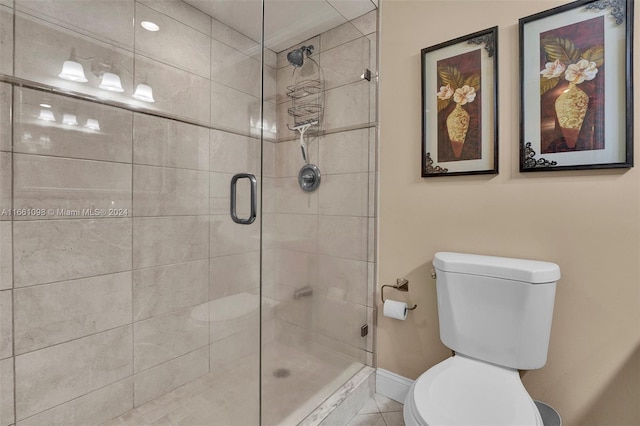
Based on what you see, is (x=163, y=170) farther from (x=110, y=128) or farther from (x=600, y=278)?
(x=600, y=278)

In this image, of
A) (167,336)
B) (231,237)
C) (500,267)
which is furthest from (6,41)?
(500,267)

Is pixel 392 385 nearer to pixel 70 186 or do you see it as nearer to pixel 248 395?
pixel 248 395

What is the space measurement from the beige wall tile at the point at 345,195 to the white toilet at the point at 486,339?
54 cm

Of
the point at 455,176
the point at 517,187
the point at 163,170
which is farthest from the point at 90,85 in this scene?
the point at 517,187

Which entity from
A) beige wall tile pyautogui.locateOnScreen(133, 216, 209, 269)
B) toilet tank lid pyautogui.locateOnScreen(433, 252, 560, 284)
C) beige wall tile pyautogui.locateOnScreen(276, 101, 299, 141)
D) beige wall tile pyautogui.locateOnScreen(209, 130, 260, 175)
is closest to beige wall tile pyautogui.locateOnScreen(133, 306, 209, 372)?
beige wall tile pyautogui.locateOnScreen(133, 216, 209, 269)

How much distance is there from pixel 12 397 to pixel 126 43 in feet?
4.87

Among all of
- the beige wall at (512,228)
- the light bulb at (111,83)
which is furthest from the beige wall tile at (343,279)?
the light bulb at (111,83)

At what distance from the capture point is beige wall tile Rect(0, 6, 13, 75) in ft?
3.67

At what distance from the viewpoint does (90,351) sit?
140 cm

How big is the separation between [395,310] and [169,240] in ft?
3.93

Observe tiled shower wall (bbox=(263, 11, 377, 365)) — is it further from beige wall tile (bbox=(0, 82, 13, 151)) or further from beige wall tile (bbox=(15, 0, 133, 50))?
beige wall tile (bbox=(0, 82, 13, 151))

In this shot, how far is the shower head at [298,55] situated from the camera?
158 cm

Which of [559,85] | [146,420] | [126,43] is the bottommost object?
[146,420]

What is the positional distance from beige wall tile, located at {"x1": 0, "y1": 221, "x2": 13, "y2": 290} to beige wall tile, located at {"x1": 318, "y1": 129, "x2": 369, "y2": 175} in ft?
4.22
